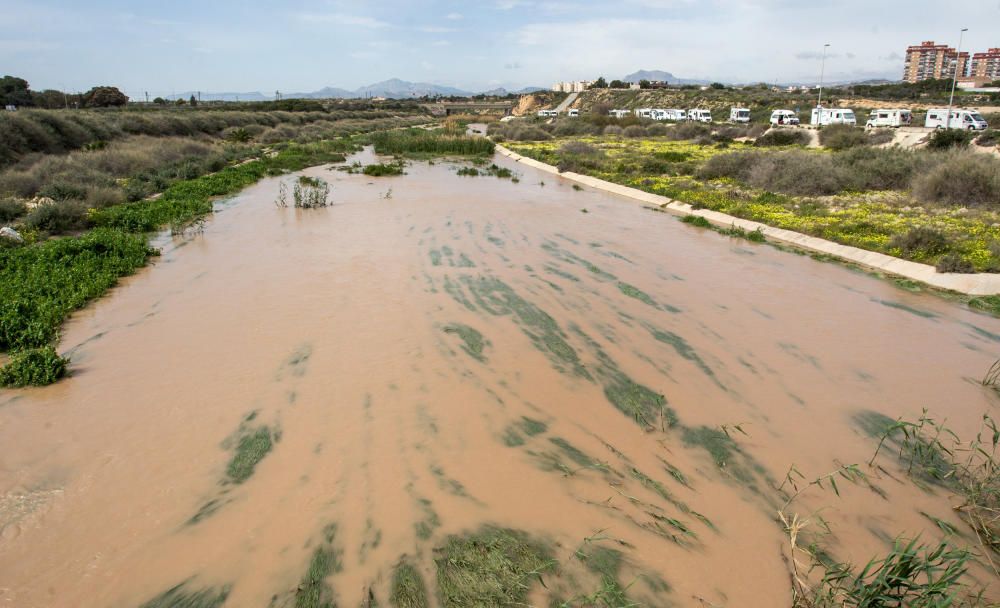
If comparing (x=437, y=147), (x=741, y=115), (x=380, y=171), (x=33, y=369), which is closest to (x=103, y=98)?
(x=437, y=147)

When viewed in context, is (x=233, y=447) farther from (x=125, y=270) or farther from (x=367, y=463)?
(x=125, y=270)

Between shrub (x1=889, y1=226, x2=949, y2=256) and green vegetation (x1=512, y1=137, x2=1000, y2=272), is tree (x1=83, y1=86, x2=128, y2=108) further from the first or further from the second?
shrub (x1=889, y1=226, x2=949, y2=256)

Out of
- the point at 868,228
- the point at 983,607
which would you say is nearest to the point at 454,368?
the point at 983,607

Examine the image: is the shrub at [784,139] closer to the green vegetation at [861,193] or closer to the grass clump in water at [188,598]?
the green vegetation at [861,193]

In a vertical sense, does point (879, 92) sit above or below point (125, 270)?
above

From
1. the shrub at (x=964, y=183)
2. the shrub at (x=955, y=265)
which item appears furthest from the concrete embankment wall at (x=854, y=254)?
the shrub at (x=964, y=183)
